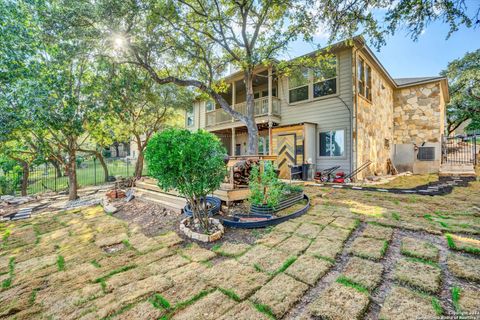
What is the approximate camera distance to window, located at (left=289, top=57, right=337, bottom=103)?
894 cm

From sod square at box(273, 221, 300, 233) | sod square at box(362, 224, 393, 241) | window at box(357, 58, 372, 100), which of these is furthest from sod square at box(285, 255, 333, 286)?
window at box(357, 58, 372, 100)

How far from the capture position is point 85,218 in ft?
15.7

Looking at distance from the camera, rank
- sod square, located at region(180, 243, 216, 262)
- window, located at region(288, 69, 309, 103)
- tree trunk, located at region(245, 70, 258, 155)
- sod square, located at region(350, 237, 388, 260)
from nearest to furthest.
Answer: sod square, located at region(350, 237, 388, 260) → sod square, located at region(180, 243, 216, 262) → tree trunk, located at region(245, 70, 258, 155) → window, located at region(288, 69, 309, 103)

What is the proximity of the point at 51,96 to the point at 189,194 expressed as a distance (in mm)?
5732

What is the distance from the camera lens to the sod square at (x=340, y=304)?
1.55 metres

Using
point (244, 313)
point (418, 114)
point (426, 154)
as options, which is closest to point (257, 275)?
point (244, 313)

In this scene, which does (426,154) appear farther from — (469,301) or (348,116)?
(469,301)

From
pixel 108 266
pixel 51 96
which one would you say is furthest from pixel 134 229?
pixel 51 96

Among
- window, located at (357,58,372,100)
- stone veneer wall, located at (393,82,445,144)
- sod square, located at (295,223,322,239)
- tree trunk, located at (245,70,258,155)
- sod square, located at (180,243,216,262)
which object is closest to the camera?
sod square, located at (180,243,216,262)

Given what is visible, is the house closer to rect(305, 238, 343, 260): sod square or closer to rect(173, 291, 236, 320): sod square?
rect(305, 238, 343, 260): sod square

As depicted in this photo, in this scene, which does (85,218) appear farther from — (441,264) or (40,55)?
(441,264)

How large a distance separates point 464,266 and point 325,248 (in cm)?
129

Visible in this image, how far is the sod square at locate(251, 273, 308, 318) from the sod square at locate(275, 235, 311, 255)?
59 centimetres

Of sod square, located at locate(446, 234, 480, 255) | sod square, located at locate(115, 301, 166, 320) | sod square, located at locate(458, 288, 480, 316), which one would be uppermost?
sod square, located at locate(446, 234, 480, 255)
